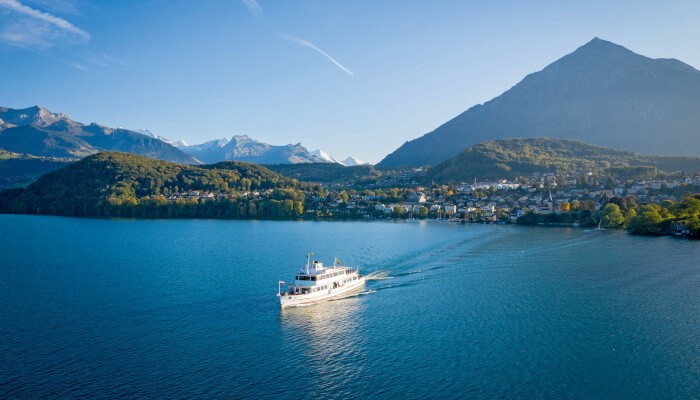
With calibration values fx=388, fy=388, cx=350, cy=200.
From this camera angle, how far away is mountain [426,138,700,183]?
468ft

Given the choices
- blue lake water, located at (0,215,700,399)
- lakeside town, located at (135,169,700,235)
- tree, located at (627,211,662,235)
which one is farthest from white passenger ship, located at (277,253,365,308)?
lakeside town, located at (135,169,700,235)

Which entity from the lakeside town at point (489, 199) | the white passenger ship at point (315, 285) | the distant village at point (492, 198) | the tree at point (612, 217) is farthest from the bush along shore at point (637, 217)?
the white passenger ship at point (315, 285)

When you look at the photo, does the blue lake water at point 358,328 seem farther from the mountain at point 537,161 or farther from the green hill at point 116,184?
the mountain at point 537,161

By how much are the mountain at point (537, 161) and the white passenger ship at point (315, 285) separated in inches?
4970

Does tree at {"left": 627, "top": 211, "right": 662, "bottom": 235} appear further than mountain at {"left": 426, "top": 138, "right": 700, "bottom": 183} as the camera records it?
No

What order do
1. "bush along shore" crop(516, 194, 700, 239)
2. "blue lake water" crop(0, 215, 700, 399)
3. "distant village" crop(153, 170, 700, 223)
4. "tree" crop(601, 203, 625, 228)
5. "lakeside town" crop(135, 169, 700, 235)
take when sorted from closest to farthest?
"blue lake water" crop(0, 215, 700, 399) → "bush along shore" crop(516, 194, 700, 239) → "tree" crop(601, 203, 625, 228) → "lakeside town" crop(135, 169, 700, 235) → "distant village" crop(153, 170, 700, 223)

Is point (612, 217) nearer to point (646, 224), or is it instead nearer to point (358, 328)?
point (646, 224)

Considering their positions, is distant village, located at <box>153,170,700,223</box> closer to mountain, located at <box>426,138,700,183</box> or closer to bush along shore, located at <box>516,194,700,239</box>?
bush along shore, located at <box>516,194,700,239</box>

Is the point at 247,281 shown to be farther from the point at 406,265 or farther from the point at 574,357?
the point at 574,357

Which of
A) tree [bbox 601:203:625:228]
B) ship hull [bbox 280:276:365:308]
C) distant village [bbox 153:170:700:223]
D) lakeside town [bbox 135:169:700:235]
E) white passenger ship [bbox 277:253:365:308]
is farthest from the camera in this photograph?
distant village [bbox 153:170:700:223]

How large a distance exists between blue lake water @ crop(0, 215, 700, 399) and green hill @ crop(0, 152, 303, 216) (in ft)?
225

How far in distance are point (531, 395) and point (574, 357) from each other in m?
5.35

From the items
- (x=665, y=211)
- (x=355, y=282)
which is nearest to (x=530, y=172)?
(x=665, y=211)

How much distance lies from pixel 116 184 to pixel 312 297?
109 meters
